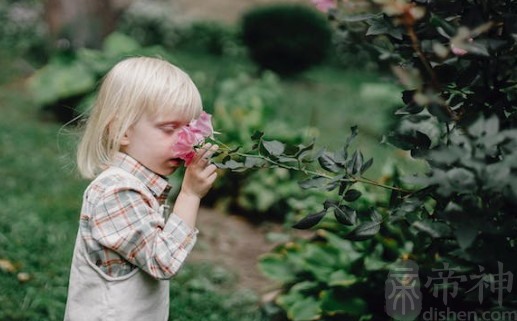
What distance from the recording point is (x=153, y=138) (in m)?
2.43

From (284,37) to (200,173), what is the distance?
9.28 metres

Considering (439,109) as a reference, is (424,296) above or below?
below

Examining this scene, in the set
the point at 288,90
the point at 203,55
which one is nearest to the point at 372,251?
the point at 288,90

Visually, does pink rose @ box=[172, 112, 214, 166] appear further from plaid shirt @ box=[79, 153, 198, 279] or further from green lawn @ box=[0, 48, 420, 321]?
green lawn @ box=[0, 48, 420, 321]

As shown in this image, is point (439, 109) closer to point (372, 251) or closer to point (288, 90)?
point (372, 251)

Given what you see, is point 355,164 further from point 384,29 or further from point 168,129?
point 168,129

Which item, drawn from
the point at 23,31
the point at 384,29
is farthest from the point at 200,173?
the point at 23,31

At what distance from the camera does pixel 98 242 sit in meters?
2.40

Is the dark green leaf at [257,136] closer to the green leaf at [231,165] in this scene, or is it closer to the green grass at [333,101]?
the green leaf at [231,165]

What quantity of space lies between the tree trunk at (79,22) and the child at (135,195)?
6290 mm

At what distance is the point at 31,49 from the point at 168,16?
15.1 feet

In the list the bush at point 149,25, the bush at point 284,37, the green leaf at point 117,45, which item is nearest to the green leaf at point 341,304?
the green leaf at point 117,45

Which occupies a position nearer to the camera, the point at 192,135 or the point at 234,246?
the point at 192,135

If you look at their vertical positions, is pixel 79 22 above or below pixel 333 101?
above
